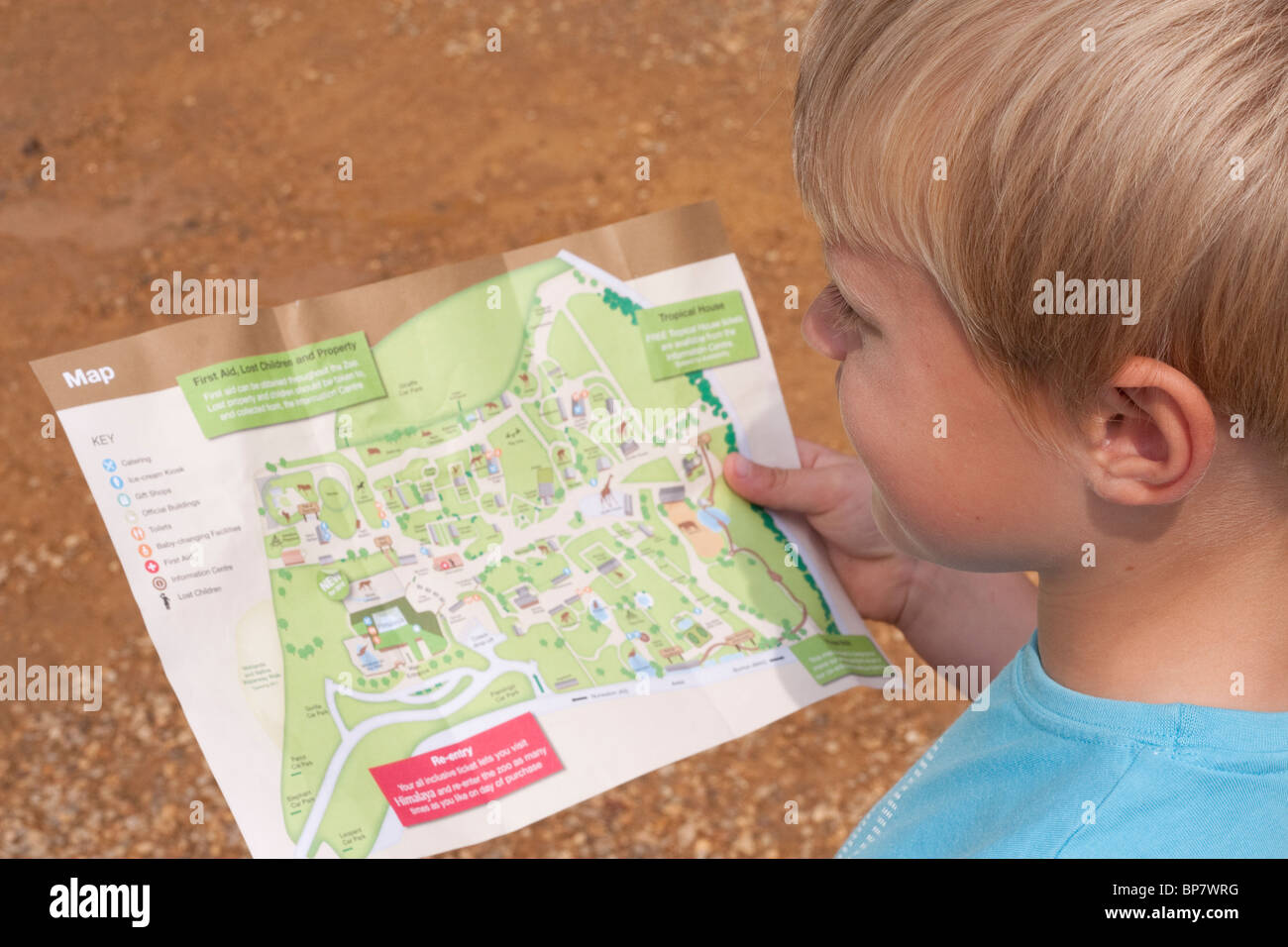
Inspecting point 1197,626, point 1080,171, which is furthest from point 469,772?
point 1080,171

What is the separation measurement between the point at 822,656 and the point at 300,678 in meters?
0.67

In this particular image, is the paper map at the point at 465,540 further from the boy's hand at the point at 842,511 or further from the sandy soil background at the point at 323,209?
the sandy soil background at the point at 323,209

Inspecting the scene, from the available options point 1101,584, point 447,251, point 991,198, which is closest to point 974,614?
point 1101,584

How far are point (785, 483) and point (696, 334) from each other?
240mm

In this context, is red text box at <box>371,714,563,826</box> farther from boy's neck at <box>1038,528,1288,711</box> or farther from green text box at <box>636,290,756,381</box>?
boy's neck at <box>1038,528,1288,711</box>

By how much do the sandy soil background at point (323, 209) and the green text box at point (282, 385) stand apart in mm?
1937

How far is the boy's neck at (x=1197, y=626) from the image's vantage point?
1.01 m

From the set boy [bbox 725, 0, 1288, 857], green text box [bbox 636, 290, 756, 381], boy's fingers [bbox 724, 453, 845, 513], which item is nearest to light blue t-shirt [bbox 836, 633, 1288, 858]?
boy [bbox 725, 0, 1288, 857]

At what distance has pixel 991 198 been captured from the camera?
0.92 meters

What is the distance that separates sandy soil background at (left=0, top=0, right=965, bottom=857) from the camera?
3117 millimetres

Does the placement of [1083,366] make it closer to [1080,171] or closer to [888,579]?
[1080,171]

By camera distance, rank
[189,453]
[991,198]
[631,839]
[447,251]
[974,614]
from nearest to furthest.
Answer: [991,198] < [189,453] < [974,614] < [631,839] < [447,251]

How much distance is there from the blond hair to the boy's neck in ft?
0.40

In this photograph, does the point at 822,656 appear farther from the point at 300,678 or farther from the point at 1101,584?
the point at 300,678
